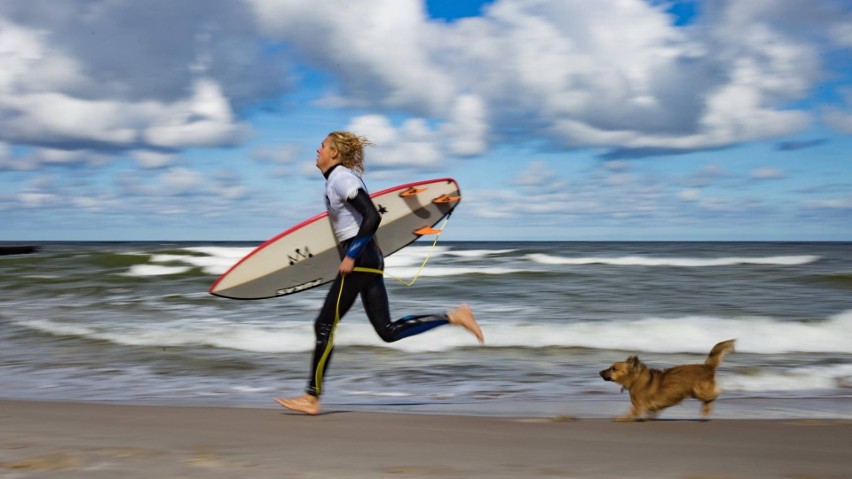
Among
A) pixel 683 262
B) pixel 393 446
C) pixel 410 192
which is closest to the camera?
pixel 393 446

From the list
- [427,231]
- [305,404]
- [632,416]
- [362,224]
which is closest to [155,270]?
[427,231]

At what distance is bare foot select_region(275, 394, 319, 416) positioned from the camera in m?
4.40

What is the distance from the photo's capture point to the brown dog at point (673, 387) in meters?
4.40

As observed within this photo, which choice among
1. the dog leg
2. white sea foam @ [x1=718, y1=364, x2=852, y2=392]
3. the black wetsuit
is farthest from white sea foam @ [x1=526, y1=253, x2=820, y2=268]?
the black wetsuit

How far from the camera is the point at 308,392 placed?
445 centimetres

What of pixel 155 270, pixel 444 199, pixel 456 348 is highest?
pixel 155 270

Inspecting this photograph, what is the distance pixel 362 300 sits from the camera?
4.36 meters

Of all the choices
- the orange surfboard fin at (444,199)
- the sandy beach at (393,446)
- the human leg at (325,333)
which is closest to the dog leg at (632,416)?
the sandy beach at (393,446)

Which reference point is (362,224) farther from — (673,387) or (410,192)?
(673,387)

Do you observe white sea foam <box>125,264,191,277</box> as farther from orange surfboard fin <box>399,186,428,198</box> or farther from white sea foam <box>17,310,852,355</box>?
orange surfboard fin <box>399,186,428,198</box>

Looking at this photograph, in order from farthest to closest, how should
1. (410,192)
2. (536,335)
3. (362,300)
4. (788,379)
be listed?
(536,335), (788,379), (410,192), (362,300)

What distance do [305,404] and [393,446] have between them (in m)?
1.03

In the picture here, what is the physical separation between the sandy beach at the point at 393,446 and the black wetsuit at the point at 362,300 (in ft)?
1.19

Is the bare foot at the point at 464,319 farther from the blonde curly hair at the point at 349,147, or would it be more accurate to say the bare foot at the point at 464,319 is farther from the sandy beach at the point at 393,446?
the blonde curly hair at the point at 349,147
